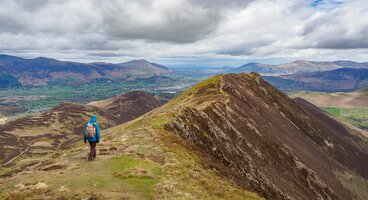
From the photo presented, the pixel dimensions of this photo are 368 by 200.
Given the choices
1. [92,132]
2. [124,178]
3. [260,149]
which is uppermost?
[92,132]

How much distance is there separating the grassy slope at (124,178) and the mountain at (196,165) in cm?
9

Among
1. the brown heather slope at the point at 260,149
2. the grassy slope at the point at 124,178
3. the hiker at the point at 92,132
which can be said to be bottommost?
the brown heather slope at the point at 260,149

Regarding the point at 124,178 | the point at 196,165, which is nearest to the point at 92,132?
the point at 124,178

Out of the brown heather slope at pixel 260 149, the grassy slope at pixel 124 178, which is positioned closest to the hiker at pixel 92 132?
the grassy slope at pixel 124 178

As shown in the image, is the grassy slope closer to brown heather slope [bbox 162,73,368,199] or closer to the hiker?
the hiker

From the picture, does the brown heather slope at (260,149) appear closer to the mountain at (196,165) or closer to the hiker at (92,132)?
the mountain at (196,165)

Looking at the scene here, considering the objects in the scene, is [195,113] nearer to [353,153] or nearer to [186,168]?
[186,168]

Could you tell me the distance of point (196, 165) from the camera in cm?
3919

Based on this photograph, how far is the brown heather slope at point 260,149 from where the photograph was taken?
5769 cm

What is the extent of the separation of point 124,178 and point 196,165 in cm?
1322

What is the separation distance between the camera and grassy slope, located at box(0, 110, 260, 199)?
24.3m

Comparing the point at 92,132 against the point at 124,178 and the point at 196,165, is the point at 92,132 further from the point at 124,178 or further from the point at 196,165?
the point at 196,165

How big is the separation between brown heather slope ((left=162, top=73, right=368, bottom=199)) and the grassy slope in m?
10.3

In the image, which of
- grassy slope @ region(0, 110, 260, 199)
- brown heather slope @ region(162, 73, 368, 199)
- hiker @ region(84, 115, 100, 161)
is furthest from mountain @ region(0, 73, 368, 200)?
hiker @ region(84, 115, 100, 161)
